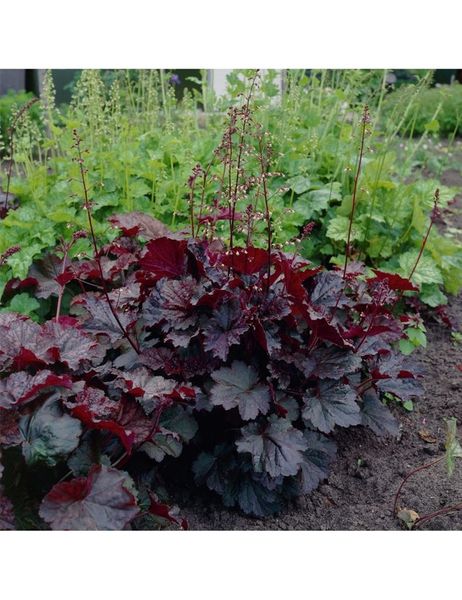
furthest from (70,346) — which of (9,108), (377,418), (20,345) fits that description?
(9,108)

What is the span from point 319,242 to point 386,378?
1501 mm

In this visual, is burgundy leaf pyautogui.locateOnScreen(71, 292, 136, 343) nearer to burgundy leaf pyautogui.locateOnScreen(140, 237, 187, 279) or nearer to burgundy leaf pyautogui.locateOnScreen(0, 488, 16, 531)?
burgundy leaf pyautogui.locateOnScreen(140, 237, 187, 279)

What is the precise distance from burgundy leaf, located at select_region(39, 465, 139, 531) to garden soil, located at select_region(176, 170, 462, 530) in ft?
1.82

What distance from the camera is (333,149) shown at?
4.41 meters

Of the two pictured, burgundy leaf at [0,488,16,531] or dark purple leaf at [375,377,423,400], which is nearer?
burgundy leaf at [0,488,16,531]

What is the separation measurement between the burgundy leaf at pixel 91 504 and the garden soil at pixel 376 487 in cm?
55

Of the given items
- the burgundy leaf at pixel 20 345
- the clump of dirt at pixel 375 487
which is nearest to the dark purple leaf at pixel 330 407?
the clump of dirt at pixel 375 487

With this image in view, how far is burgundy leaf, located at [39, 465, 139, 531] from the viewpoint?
1.91 meters

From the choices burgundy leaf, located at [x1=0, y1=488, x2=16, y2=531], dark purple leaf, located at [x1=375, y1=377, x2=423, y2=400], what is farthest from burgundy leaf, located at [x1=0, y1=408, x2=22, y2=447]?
dark purple leaf, located at [x1=375, y1=377, x2=423, y2=400]

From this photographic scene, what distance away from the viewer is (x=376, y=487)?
2.67 metres

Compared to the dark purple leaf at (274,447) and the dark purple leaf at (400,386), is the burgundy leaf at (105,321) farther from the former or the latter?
the dark purple leaf at (400,386)

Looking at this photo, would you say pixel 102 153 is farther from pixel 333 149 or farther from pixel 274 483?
pixel 274 483

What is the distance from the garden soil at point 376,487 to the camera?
2.47m

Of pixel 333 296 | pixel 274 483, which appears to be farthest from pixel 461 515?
pixel 333 296
